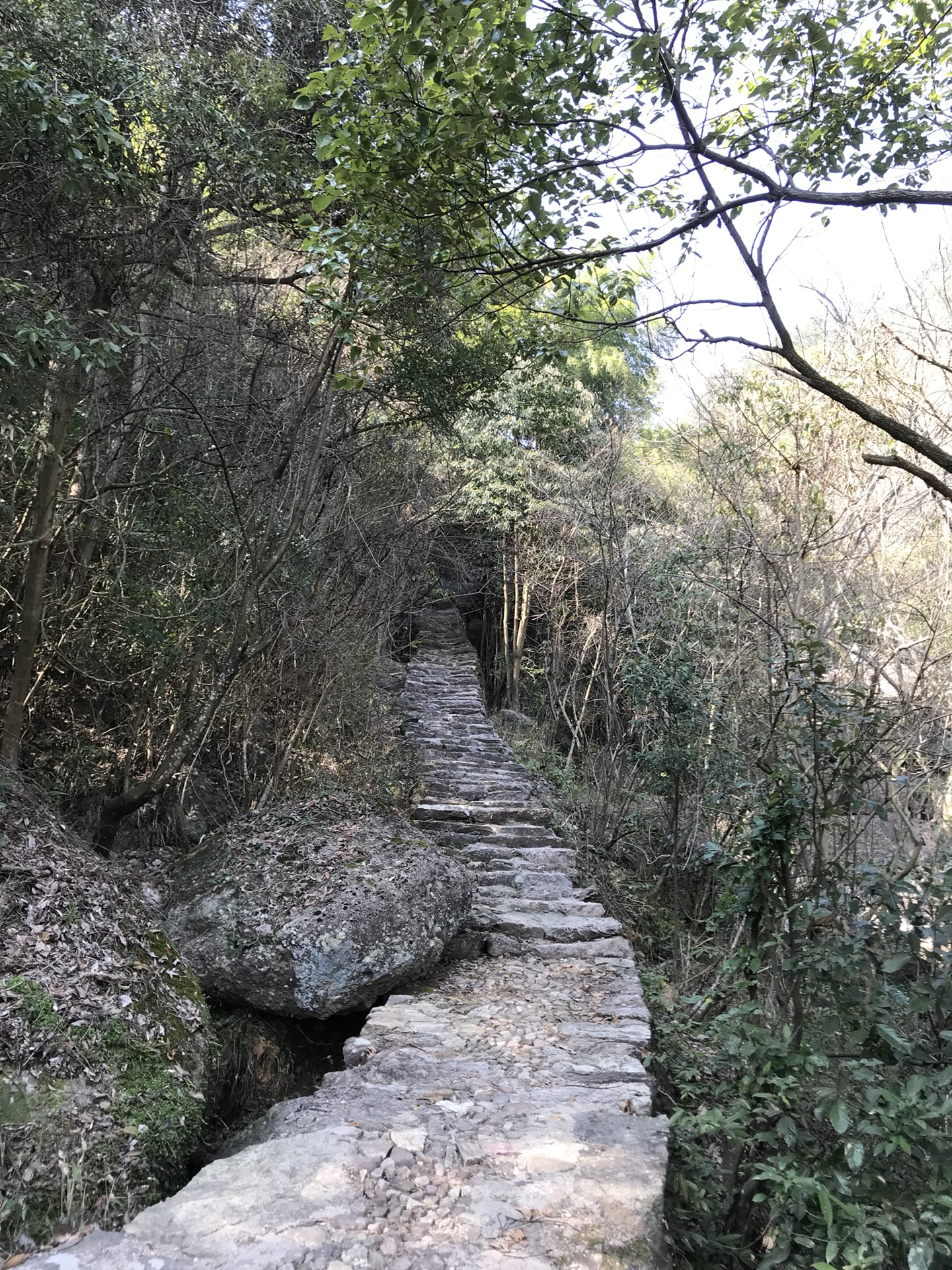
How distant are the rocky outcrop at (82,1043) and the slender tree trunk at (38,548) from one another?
2.27 feet

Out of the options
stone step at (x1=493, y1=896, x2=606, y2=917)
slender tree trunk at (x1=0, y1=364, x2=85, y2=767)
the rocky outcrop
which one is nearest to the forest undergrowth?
stone step at (x1=493, y1=896, x2=606, y2=917)

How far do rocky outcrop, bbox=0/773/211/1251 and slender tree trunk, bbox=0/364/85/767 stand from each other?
0.69m

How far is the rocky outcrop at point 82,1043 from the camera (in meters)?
2.46

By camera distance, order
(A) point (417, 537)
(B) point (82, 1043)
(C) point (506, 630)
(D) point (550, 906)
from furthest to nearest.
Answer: (C) point (506, 630)
(A) point (417, 537)
(D) point (550, 906)
(B) point (82, 1043)

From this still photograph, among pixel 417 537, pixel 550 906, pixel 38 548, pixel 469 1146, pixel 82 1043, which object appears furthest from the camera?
pixel 417 537

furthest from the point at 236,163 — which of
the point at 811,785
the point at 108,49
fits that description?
the point at 811,785

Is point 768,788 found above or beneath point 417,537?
beneath

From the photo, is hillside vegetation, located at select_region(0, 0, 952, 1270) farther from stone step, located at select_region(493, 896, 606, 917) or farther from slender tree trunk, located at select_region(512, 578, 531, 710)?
slender tree trunk, located at select_region(512, 578, 531, 710)

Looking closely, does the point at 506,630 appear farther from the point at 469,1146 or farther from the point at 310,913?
the point at 469,1146

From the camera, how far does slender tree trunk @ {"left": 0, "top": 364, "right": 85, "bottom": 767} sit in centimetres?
417

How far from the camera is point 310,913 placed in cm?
402

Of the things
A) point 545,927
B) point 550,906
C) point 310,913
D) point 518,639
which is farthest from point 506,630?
point 310,913

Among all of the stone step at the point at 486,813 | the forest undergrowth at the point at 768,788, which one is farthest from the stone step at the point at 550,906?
the stone step at the point at 486,813

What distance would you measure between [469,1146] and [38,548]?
3.61 meters
